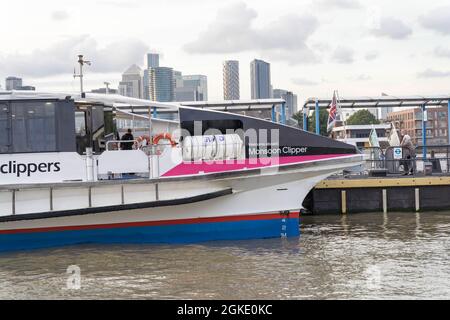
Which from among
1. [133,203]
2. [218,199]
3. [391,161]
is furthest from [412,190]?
[133,203]

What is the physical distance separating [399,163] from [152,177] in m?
9.51

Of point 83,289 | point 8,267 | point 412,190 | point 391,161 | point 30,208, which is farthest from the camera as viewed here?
point 391,161

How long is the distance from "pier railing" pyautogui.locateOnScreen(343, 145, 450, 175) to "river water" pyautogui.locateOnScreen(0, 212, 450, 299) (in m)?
4.78

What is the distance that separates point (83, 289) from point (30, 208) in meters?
3.24

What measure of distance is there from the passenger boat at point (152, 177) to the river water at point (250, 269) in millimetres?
366

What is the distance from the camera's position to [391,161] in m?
18.4

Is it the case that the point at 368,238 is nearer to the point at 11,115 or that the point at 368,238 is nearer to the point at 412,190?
the point at 412,190

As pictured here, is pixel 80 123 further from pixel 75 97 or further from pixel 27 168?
pixel 27 168

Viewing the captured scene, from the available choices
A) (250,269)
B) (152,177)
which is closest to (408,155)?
(152,177)

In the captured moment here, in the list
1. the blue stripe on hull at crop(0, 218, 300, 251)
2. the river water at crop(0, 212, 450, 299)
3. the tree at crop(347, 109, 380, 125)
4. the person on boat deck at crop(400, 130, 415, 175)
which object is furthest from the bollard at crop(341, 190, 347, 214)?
the tree at crop(347, 109, 380, 125)

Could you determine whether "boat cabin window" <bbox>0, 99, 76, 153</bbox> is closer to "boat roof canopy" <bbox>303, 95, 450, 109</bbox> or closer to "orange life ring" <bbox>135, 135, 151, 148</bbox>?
"orange life ring" <bbox>135, 135, 151, 148</bbox>

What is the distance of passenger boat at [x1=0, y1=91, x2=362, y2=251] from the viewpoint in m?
11.7

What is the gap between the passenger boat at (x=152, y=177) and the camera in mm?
11656

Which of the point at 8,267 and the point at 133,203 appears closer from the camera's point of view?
the point at 8,267
